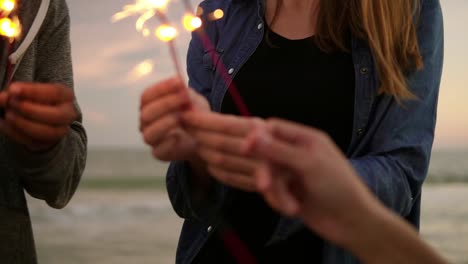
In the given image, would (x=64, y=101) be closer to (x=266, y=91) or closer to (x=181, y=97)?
A: (x=181, y=97)

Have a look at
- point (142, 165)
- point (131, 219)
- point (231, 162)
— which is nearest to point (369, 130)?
point (231, 162)

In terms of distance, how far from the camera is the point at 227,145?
711 mm

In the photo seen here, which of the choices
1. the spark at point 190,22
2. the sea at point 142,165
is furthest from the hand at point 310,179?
the sea at point 142,165

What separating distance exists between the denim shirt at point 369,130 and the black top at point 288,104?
0.09ft

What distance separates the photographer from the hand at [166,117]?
0.83 m

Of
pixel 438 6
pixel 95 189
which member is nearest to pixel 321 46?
pixel 438 6

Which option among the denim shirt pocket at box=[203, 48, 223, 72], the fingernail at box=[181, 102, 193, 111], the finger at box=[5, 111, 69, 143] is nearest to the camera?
the fingernail at box=[181, 102, 193, 111]

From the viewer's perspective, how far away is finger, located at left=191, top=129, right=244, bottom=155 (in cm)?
70

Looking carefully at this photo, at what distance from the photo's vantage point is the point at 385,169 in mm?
1139

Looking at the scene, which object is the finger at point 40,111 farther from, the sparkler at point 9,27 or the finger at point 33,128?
the sparkler at point 9,27

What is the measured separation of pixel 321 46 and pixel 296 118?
0.50 ft

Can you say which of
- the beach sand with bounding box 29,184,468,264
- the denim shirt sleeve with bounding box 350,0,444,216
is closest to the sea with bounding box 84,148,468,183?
the beach sand with bounding box 29,184,468,264

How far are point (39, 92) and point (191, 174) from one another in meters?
0.32

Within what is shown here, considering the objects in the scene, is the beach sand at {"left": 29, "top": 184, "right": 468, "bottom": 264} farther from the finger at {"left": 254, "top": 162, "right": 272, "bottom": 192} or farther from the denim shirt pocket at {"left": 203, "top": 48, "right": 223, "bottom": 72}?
the finger at {"left": 254, "top": 162, "right": 272, "bottom": 192}
